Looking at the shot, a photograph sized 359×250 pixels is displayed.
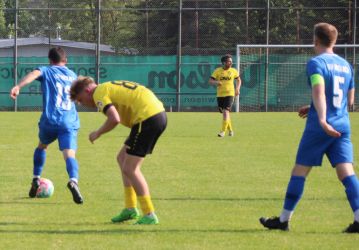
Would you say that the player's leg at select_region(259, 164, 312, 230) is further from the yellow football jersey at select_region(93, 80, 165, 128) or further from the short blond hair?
the short blond hair

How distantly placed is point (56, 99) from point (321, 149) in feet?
11.7

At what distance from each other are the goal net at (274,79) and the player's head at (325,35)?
26.5m

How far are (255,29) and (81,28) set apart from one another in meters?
8.01

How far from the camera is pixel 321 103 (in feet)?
21.8

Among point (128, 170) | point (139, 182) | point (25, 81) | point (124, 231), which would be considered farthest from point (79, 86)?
point (25, 81)

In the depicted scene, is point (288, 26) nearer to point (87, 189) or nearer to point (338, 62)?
point (87, 189)

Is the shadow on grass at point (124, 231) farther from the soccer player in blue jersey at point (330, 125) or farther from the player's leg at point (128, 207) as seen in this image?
the soccer player in blue jersey at point (330, 125)

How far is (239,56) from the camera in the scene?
33062 mm

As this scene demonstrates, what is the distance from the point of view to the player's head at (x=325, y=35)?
691 centimetres

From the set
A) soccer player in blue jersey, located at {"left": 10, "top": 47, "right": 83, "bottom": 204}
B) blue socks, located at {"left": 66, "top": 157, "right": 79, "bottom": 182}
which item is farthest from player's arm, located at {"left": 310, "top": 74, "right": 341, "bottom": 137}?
soccer player in blue jersey, located at {"left": 10, "top": 47, "right": 83, "bottom": 204}

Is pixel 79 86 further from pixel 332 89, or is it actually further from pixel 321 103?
pixel 332 89

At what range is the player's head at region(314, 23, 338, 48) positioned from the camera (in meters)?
6.91

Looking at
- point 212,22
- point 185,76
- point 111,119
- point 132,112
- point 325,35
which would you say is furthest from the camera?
point 212,22

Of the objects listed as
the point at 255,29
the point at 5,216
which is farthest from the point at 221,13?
the point at 5,216
